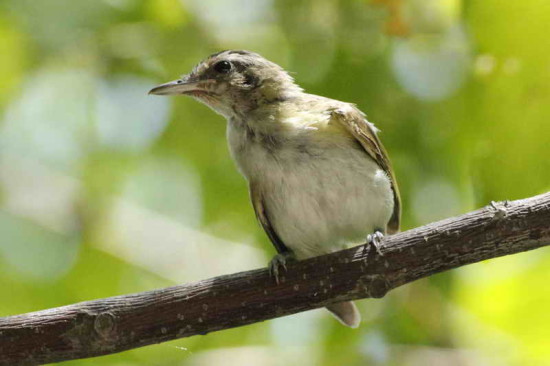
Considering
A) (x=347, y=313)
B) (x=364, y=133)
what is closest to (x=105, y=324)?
(x=347, y=313)

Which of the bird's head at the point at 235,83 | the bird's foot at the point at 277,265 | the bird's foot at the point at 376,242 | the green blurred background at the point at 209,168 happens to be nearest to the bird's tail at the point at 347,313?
the green blurred background at the point at 209,168

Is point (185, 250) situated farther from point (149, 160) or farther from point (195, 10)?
point (195, 10)

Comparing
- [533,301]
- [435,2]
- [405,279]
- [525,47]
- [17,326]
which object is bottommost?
[17,326]

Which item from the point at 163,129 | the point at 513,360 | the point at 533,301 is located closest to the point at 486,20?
the point at 533,301

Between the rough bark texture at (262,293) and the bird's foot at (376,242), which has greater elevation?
the bird's foot at (376,242)

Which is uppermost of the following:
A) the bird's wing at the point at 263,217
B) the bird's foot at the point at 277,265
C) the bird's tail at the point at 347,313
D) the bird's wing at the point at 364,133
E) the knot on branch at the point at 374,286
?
the bird's wing at the point at 364,133

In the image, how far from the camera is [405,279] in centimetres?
376

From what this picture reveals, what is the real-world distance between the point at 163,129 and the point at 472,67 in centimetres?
241

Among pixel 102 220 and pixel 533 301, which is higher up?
pixel 102 220

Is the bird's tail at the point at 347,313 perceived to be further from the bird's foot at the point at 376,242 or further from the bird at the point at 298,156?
the bird's foot at the point at 376,242

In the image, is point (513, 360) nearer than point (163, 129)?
Yes

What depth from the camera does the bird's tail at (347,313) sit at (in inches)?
194

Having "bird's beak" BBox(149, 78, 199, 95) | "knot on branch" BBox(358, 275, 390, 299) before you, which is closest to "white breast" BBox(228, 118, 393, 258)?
"bird's beak" BBox(149, 78, 199, 95)

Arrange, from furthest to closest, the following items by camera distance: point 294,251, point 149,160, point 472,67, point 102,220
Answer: point 149,160
point 102,220
point 294,251
point 472,67
